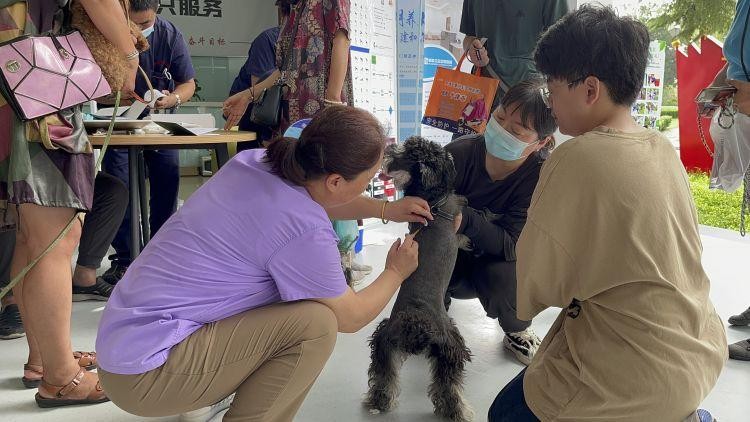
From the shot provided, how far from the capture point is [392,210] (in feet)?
5.76

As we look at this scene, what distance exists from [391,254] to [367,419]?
1.78ft

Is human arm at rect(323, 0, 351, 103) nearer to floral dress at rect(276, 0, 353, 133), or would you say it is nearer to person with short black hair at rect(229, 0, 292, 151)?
floral dress at rect(276, 0, 353, 133)

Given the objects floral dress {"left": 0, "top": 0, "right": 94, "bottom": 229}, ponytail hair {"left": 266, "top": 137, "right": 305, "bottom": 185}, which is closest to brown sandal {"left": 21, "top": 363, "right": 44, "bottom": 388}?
floral dress {"left": 0, "top": 0, "right": 94, "bottom": 229}

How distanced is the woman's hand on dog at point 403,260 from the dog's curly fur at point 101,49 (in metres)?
0.96

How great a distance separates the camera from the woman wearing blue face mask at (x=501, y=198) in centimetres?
Result: 190

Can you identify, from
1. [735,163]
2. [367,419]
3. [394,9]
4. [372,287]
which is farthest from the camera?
[394,9]

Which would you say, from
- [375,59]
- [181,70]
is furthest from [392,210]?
[375,59]

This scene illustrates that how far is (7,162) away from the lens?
153 centimetres

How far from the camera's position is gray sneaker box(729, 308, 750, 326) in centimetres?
240

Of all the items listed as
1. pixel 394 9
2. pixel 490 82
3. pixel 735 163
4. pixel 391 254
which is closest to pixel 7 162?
pixel 391 254

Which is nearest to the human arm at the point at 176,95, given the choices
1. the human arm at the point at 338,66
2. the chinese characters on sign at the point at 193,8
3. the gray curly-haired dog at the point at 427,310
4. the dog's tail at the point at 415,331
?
the human arm at the point at 338,66

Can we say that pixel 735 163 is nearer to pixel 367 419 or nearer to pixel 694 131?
pixel 367 419

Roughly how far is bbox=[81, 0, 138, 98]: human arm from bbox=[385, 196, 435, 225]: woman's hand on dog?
35.5 inches

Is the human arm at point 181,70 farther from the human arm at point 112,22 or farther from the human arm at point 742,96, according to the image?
the human arm at point 742,96
